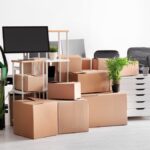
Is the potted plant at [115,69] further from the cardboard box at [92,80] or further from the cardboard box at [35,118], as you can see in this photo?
the cardboard box at [35,118]

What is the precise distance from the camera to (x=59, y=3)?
805 centimetres

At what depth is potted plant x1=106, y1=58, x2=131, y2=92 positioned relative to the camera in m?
5.38

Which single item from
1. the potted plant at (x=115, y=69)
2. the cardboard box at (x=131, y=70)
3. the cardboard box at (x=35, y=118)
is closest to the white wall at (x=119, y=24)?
the cardboard box at (x=131, y=70)

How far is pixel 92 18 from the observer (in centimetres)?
839

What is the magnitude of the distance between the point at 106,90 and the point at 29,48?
118 centimetres

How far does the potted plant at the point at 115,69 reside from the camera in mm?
5375

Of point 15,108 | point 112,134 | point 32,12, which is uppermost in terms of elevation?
point 32,12

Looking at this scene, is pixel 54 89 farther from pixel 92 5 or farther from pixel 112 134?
pixel 92 5

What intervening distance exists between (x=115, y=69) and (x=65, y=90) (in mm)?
754

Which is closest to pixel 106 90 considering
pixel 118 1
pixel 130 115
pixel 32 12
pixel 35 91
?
pixel 130 115

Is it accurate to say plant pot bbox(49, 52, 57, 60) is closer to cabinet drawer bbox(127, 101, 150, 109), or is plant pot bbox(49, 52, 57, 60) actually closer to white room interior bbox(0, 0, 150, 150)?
cabinet drawer bbox(127, 101, 150, 109)

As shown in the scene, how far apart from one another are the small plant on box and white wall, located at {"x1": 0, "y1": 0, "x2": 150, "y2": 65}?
111 inches

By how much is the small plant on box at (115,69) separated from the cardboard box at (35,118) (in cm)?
94

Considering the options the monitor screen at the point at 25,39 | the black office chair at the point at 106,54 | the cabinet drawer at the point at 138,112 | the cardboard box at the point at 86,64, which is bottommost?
the cabinet drawer at the point at 138,112
